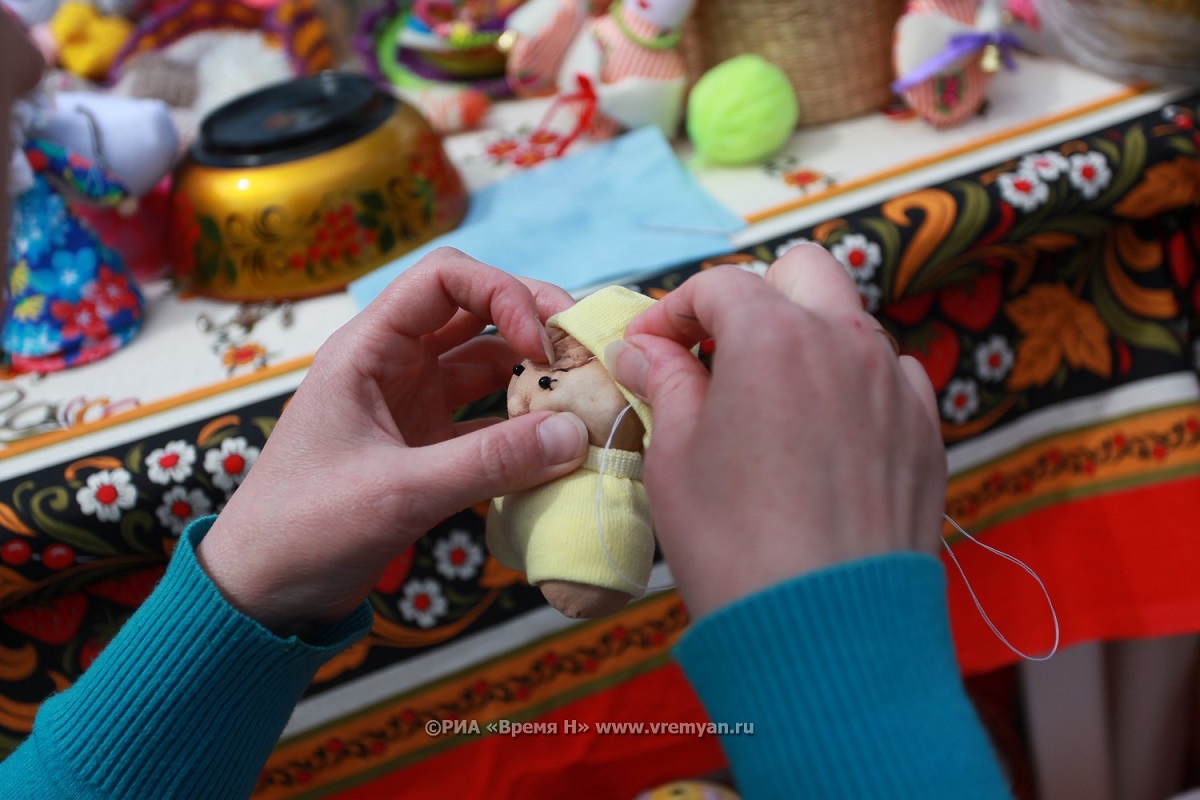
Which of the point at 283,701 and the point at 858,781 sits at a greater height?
the point at 858,781

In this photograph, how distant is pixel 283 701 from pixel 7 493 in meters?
0.26

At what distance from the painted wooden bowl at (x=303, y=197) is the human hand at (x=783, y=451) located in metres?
0.47

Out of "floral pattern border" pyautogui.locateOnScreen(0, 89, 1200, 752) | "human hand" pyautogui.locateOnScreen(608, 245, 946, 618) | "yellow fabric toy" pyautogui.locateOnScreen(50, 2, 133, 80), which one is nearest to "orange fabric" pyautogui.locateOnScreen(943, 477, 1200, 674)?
"floral pattern border" pyautogui.locateOnScreen(0, 89, 1200, 752)

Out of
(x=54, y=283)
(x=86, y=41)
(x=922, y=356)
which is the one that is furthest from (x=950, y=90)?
(x=86, y=41)

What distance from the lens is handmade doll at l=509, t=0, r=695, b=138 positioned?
2.82ft

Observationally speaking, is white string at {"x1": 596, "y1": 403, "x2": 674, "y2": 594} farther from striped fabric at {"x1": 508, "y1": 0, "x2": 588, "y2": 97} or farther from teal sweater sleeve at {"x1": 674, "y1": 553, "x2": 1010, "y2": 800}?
striped fabric at {"x1": 508, "y1": 0, "x2": 588, "y2": 97}

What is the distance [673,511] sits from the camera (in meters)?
0.36

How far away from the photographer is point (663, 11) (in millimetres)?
840

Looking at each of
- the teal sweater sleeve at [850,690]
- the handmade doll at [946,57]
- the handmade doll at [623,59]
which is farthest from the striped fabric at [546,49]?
the teal sweater sleeve at [850,690]

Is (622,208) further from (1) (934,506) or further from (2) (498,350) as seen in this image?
(1) (934,506)

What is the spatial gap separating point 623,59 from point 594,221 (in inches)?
8.1

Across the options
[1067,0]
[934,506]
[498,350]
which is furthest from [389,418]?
[1067,0]

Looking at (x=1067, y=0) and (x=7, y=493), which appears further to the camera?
(x=1067, y=0)

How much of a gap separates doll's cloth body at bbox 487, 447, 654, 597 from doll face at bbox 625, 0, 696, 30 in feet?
1.84
